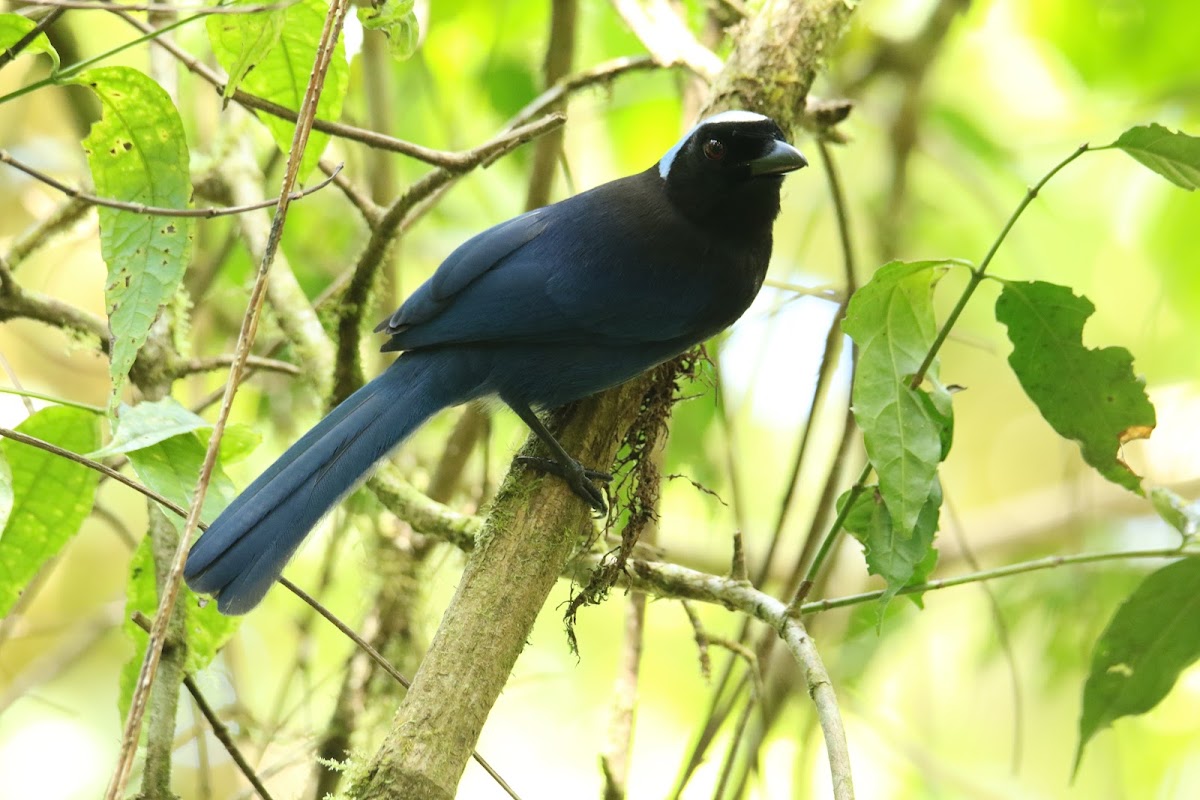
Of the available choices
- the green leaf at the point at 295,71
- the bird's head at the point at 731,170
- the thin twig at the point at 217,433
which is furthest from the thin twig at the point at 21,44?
the bird's head at the point at 731,170

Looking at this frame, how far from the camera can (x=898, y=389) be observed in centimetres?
221

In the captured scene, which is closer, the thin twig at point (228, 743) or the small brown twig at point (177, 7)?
the small brown twig at point (177, 7)

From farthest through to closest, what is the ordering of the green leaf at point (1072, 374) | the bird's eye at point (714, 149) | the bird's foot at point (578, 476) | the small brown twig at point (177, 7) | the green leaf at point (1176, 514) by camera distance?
the bird's eye at point (714, 149) < the bird's foot at point (578, 476) < the green leaf at point (1176, 514) < the green leaf at point (1072, 374) < the small brown twig at point (177, 7)

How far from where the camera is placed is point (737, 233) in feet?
12.1

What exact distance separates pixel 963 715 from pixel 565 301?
466 cm

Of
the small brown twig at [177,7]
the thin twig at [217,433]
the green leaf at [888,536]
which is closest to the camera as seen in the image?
the thin twig at [217,433]

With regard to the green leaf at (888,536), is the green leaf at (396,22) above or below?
above

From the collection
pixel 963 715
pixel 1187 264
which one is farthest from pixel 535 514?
pixel 963 715

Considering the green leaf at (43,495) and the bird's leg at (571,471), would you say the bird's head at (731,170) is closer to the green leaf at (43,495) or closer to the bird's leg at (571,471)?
the bird's leg at (571,471)

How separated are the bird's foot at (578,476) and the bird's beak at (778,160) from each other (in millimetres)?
1047

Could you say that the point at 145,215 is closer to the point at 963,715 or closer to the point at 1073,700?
the point at 963,715

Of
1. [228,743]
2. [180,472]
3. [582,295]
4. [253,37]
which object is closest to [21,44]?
[253,37]

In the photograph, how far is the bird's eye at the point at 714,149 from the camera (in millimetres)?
3375

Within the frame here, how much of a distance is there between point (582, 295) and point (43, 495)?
5.34ft
